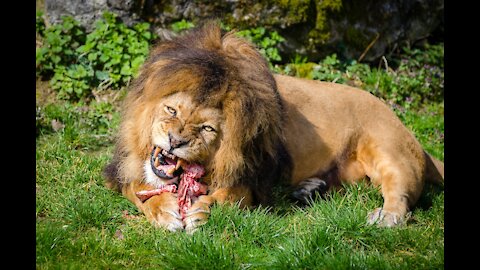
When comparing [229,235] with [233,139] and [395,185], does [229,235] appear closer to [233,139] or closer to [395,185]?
[233,139]

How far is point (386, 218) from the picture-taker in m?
5.07

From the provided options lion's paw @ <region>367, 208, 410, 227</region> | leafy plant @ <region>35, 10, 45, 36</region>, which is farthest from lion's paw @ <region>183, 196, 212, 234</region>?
leafy plant @ <region>35, 10, 45, 36</region>

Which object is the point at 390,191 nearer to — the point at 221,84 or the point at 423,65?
the point at 221,84

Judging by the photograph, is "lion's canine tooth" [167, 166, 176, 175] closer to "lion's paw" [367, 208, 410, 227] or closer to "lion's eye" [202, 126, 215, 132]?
"lion's eye" [202, 126, 215, 132]

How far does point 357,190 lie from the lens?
18.3 feet

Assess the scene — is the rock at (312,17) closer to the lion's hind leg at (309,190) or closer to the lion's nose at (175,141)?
the lion's hind leg at (309,190)

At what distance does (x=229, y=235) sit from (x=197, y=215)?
244 mm

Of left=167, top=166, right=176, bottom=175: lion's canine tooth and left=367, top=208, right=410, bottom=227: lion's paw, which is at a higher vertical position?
left=167, top=166, right=176, bottom=175: lion's canine tooth

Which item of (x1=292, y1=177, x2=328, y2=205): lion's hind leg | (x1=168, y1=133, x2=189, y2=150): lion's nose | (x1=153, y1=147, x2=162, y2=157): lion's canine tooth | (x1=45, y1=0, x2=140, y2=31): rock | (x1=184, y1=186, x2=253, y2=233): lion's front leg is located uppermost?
(x1=168, y1=133, x2=189, y2=150): lion's nose

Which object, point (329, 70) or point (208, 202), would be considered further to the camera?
point (329, 70)

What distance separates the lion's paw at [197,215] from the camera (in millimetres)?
4570

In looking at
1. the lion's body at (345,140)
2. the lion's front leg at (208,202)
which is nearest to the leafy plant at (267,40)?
the lion's body at (345,140)

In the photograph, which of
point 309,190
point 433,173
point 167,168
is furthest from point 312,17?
point 167,168

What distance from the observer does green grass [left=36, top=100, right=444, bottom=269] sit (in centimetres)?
420
